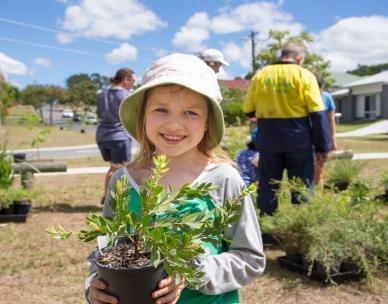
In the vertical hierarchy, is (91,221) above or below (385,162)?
above

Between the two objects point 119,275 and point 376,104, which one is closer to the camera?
point 119,275

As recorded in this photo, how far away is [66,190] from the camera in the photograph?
809 cm

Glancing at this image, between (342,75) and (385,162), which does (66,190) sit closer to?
(385,162)

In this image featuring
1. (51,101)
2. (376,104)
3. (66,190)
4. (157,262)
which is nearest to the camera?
(157,262)

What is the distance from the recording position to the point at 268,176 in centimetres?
451

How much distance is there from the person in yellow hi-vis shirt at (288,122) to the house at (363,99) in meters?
35.3

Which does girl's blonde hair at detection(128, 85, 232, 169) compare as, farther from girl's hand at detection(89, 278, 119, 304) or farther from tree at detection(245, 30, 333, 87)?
tree at detection(245, 30, 333, 87)

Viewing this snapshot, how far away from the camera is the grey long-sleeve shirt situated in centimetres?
139

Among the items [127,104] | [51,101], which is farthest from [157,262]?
[51,101]

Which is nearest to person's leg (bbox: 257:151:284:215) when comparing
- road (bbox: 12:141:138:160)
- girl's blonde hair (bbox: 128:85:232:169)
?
girl's blonde hair (bbox: 128:85:232:169)

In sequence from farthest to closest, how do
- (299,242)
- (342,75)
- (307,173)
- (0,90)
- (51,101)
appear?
1. (342,75)
2. (51,101)
3. (0,90)
4. (307,173)
5. (299,242)

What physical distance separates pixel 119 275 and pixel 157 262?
12cm

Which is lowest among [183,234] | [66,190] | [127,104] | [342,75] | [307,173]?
[66,190]

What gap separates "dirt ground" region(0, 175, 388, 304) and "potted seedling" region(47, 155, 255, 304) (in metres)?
2.37
